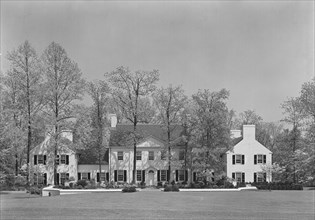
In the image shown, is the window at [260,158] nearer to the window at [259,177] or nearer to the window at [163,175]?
the window at [259,177]

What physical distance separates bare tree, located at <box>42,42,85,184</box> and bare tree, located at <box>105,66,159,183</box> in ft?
14.3

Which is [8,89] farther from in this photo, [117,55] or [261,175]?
[261,175]

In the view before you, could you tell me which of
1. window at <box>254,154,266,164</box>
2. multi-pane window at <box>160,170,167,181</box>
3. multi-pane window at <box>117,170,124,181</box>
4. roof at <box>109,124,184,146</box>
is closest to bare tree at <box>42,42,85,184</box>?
roof at <box>109,124,184,146</box>

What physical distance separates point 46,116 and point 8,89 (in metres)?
3.76

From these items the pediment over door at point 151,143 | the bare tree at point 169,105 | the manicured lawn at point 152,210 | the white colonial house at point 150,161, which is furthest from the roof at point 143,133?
the manicured lawn at point 152,210

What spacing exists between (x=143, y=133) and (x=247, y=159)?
33.6 ft

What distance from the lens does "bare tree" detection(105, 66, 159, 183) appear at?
1549 inches

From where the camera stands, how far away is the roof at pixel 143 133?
4403cm

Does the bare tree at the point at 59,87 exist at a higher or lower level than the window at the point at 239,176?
higher

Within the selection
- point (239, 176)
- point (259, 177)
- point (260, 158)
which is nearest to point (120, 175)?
point (239, 176)

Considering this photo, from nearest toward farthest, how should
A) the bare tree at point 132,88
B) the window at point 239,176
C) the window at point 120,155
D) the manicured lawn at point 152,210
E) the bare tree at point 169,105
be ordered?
the manicured lawn at point 152,210 → the bare tree at point 132,88 → the bare tree at point 169,105 → the window at point 239,176 → the window at point 120,155

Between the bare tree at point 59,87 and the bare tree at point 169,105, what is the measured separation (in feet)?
27.6

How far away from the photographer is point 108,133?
4475cm

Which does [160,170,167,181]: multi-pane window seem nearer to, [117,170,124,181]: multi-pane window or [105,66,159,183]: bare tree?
[117,170,124,181]: multi-pane window
